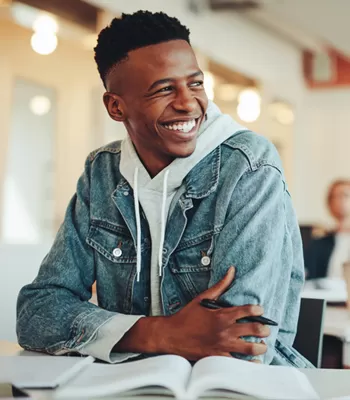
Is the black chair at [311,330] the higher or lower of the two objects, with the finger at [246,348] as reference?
lower

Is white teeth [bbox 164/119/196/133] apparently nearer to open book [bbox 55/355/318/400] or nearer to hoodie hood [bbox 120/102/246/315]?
hoodie hood [bbox 120/102/246/315]

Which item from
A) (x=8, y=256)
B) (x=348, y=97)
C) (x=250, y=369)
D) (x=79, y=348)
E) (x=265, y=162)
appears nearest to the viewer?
(x=250, y=369)

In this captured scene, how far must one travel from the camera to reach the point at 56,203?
24.0 feet

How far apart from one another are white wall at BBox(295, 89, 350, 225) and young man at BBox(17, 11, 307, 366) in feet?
27.1

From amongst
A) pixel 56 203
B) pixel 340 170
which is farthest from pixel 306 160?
pixel 56 203

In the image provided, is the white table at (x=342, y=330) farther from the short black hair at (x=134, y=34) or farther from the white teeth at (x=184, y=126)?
the short black hair at (x=134, y=34)

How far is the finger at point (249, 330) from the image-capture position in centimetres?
120

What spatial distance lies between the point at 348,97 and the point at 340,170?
98cm

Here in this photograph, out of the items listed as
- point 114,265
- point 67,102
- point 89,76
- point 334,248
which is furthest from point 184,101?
point 67,102

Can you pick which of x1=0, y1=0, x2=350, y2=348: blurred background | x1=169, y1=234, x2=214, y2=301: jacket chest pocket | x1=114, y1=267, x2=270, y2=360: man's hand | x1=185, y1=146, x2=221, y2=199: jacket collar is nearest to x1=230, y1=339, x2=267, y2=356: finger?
x1=114, y1=267, x2=270, y2=360: man's hand

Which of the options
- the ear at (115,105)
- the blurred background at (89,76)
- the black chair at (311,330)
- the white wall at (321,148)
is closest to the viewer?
the ear at (115,105)

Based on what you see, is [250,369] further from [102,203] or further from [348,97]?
[348,97]

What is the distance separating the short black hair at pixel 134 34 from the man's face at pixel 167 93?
0.02m

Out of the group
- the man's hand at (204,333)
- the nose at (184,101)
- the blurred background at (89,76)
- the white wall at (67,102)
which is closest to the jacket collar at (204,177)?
the nose at (184,101)
